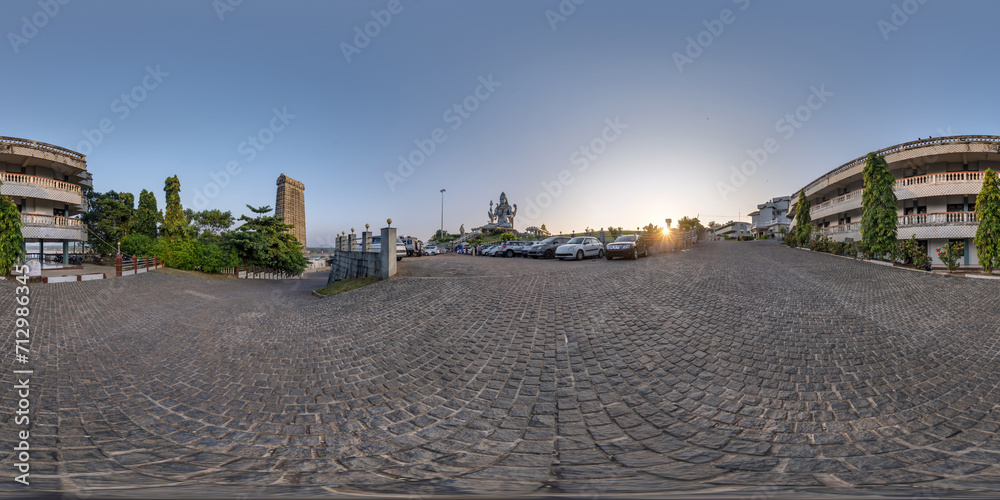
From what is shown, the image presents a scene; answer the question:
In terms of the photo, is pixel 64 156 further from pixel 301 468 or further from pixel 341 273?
pixel 301 468

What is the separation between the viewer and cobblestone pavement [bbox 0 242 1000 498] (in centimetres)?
261

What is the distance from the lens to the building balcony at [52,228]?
21.0 m

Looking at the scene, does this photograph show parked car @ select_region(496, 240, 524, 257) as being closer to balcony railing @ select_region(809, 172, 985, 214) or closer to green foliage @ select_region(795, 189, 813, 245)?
balcony railing @ select_region(809, 172, 985, 214)

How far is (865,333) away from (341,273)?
20067 mm

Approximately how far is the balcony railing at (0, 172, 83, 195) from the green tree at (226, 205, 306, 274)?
471 inches

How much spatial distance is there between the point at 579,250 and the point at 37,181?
111 ft

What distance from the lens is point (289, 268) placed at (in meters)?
24.6

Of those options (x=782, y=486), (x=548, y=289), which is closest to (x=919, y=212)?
(x=548, y=289)

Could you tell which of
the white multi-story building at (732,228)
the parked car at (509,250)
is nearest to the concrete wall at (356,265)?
the parked car at (509,250)

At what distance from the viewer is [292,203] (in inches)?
1885

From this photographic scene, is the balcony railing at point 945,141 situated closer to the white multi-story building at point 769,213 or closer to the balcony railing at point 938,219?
the balcony railing at point 938,219

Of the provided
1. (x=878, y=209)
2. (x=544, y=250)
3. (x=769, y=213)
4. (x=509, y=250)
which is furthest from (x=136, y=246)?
(x=769, y=213)

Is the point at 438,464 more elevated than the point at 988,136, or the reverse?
the point at 988,136

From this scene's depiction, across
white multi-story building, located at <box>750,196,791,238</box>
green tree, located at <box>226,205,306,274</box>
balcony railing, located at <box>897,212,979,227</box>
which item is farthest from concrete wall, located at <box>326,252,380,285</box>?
white multi-story building, located at <box>750,196,791,238</box>
